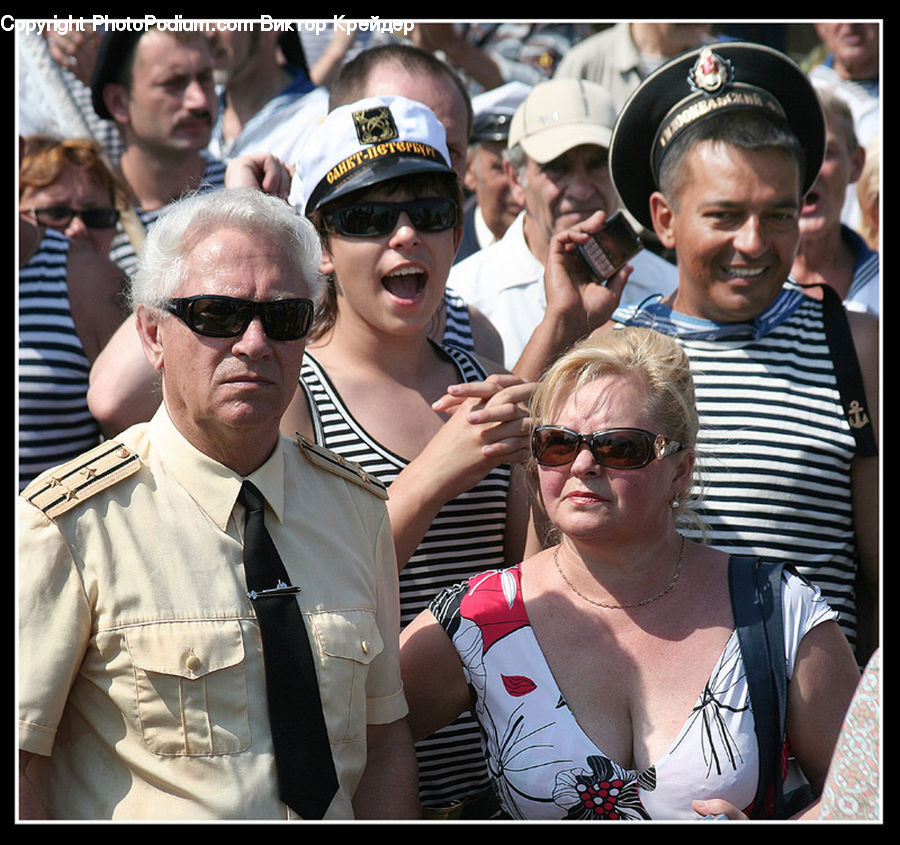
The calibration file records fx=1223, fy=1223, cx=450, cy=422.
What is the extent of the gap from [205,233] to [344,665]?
36.0 inches

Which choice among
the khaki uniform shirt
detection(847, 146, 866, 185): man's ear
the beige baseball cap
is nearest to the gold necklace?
the khaki uniform shirt

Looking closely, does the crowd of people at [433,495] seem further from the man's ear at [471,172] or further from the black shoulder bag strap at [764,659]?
A: the man's ear at [471,172]

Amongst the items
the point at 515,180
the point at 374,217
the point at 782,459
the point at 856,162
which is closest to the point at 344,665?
the point at 374,217

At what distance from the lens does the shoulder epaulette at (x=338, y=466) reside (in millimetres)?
2686

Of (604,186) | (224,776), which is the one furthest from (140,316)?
(604,186)

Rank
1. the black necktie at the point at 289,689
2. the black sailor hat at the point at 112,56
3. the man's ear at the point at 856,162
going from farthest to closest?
the man's ear at the point at 856,162 < the black sailor hat at the point at 112,56 < the black necktie at the point at 289,689

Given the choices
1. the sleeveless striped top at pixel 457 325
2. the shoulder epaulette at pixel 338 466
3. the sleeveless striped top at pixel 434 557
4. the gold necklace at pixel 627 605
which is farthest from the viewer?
the sleeveless striped top at pixel 457 325

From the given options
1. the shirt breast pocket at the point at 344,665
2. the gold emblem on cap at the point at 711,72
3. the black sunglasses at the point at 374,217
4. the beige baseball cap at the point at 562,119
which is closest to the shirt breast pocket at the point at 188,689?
the shirt breast pocket at the point at 344,665

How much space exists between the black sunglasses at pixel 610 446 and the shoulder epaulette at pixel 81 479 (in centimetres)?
93

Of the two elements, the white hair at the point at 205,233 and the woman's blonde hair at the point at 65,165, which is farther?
the woman's blonde hair at the point at 65,165

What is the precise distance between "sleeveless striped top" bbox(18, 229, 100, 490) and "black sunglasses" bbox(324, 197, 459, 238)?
1071 millimetres

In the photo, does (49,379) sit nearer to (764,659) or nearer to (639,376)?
(639,376)

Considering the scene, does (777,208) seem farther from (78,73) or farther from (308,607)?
(78,73)

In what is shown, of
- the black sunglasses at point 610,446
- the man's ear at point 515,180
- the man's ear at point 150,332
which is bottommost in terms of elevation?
the black sunglasses at point 610,446
